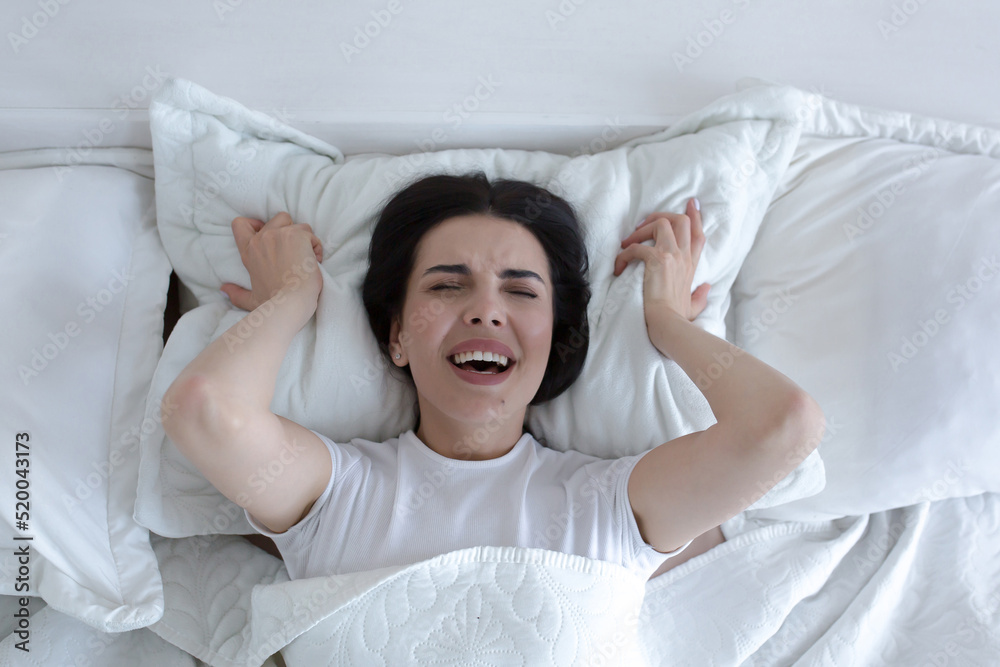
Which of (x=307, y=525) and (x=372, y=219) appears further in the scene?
(x=372, y=219)

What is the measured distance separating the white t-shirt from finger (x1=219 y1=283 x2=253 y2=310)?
0.28 meters

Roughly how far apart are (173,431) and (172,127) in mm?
569

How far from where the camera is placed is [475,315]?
0.99m

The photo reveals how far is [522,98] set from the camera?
1.29 m

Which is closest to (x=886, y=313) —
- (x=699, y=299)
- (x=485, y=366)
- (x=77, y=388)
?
(x=699, y=299)

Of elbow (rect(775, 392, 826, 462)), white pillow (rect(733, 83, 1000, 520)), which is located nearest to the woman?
elbow (rect(775, 392, 826, 462))

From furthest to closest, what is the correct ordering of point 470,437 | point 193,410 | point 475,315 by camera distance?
point 470,437 < point 475,315 < point 193,410

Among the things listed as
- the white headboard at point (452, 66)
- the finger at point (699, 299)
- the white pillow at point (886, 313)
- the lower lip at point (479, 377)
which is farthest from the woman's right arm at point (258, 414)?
the white pillow at point (886, 313)

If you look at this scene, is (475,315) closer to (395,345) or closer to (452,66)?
(395,345)

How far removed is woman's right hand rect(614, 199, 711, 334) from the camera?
44.1 inches

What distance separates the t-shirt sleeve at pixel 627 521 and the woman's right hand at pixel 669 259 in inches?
9.7

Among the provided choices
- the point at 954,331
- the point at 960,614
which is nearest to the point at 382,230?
the point at 954,331

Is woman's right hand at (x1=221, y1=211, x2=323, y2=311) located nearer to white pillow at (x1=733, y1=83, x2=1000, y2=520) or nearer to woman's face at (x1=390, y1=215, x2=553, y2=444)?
woman's face at (x1=390, y1=215, x2=553, y2=444)

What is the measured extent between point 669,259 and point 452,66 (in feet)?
1.81
